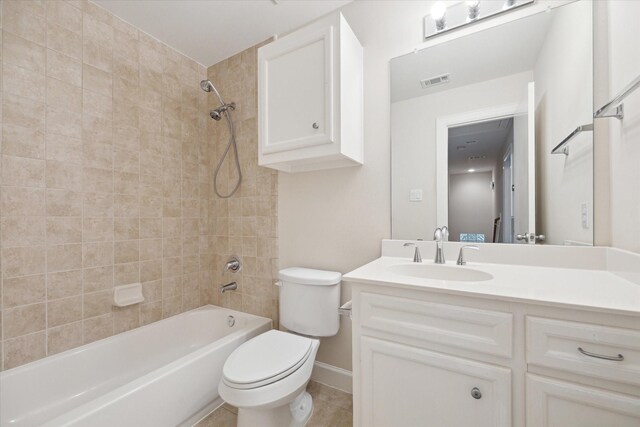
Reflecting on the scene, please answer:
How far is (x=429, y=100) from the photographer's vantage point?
1404 millimetres

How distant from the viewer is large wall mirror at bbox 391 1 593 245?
1118 mm

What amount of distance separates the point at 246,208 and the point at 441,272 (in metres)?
1.45

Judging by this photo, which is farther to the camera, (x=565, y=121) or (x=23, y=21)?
(x=23, y=21)

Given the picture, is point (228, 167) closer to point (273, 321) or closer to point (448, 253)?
point (273, 321)

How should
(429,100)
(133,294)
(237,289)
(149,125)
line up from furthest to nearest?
(237,289), (149,125), (133,294), (429,100)

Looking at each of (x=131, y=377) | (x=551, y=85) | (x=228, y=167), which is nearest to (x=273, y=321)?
(x=131, y=377)

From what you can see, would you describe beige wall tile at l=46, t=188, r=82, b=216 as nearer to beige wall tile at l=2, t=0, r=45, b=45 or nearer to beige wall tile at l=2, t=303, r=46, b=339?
beige wall tile at l=2, t=303, r=46, b=339

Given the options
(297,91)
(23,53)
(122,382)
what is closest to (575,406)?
(297,91)

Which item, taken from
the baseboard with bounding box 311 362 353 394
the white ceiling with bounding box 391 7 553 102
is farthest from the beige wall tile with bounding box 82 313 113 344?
the white ceiling with bounding box 391 7 553 102

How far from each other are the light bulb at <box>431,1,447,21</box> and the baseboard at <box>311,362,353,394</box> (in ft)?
6.84

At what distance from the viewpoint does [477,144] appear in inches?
51.1

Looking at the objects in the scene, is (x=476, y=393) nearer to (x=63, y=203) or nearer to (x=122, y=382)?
(x=122, y=382)

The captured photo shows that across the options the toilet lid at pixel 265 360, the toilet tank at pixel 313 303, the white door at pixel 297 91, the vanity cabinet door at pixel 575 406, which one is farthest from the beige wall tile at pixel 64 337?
the vanity cabinet door at pixel 575 406

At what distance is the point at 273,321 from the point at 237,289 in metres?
0.40
